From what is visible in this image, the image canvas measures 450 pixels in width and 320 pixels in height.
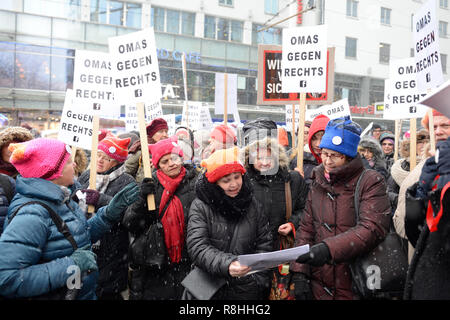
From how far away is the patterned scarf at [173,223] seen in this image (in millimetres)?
3188

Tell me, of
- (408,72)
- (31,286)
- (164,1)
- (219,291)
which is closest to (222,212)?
(219,291)

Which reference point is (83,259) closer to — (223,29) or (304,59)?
(304,59)

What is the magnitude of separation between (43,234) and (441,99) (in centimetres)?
212

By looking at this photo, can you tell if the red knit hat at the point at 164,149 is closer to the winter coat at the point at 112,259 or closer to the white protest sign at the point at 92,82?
the winter coat at the point at 112,259

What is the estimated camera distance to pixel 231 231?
275cm

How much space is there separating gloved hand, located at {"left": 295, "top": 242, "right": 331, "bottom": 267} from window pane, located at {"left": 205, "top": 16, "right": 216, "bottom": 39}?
24025mm

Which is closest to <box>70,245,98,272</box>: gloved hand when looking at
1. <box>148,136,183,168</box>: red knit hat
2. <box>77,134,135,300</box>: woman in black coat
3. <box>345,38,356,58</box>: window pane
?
<box>77,134,135,300</box>: woman in black coat

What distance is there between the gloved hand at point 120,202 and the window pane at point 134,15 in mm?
22444

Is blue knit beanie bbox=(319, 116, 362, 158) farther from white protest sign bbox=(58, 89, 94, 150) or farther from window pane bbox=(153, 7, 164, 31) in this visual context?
Answer: window pane bbox=(153, 7, 164, 31)

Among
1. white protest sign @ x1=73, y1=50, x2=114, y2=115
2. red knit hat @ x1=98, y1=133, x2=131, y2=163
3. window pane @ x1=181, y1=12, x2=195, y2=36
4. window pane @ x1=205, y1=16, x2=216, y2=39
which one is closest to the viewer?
red knit hat @ x1=98, y1=133, x2=131, y2=163

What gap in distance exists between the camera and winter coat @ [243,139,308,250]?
3223 mm

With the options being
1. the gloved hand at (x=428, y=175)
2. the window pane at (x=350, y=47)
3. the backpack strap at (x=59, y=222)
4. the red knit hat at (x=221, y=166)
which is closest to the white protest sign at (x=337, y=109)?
the red knit hat at (x=221, y=166)

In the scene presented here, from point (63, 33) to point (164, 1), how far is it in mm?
6248

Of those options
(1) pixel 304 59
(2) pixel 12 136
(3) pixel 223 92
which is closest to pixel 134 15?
(3) pixel 223 92
